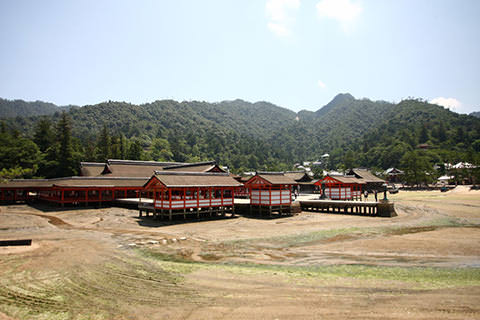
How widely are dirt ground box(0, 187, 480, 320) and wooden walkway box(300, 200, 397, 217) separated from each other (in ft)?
15.0

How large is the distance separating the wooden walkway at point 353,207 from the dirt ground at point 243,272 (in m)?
4.56

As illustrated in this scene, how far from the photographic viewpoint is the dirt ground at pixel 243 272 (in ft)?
24.6

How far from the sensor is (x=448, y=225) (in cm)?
2175

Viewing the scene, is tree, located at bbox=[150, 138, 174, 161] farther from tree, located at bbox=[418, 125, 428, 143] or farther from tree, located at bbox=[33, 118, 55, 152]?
tree, located at bbox=[418, 125, 428, 143]

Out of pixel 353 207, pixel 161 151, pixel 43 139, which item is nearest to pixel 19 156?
pixel 43 139

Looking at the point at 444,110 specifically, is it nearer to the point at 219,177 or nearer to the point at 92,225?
the point at 219,177

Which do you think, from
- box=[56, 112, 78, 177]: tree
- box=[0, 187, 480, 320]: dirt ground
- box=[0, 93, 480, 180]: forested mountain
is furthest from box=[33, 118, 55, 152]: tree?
box=[0, 187, 480, 320]: dirt ground

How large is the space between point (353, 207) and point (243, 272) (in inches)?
859

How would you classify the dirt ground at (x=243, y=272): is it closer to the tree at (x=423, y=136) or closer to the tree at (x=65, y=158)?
the tree at (x=65, y=158)

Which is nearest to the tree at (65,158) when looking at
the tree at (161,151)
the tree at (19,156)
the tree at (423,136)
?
the tree at (19,156)

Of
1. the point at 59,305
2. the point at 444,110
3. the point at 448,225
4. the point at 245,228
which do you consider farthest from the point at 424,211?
the point at 444,110

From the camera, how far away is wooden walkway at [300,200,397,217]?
26578mm

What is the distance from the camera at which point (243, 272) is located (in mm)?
10844

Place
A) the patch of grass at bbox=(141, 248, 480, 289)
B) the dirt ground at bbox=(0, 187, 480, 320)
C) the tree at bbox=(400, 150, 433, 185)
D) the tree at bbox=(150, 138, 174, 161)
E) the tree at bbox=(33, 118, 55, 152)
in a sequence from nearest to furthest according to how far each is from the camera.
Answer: the dirt ground at bbox=(0, 187, 480, 320)
the patch of grass at bbox=(141, 248, 480, 289)
the tree at bbox=(400, 150, 433, 185)
the tree at bbox=(33, 118, 55, 152)
the tree at bbox=(150, 138, 174, 161)
